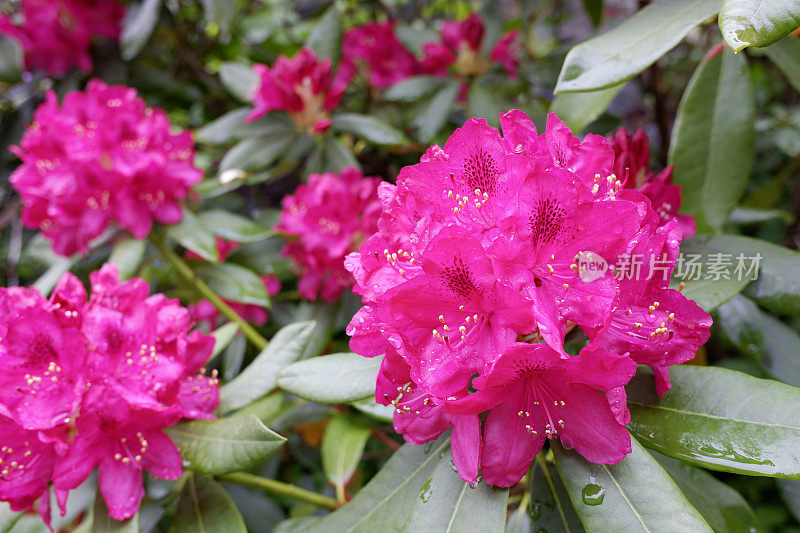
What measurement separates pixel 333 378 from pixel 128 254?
87 cm

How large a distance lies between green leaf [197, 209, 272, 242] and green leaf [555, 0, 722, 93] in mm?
929

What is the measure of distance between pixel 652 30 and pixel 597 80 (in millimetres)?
182

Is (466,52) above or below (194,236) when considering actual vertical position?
above

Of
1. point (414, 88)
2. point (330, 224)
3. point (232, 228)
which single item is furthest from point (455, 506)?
point (414, 88)

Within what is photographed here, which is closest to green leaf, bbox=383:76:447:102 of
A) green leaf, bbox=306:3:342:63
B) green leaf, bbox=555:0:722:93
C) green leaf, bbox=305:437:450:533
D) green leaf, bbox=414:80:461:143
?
green leaf, bbox=414:80:461:143

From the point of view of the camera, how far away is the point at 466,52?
1896mm

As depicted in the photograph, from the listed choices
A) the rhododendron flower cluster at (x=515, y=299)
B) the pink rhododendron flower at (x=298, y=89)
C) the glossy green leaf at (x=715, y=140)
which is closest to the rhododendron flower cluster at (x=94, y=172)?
the pink rhododendron flower at (x=298, y=89)

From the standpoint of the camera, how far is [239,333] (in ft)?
5.49

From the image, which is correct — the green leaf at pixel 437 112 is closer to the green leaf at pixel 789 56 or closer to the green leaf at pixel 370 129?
the green leaf at pixel 370 129

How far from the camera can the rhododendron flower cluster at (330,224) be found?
1504mm

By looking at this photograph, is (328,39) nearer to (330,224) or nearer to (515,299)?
(330,224)

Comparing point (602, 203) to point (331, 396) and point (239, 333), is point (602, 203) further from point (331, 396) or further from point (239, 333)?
point (239, 333)

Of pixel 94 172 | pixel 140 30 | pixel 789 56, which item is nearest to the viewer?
pixel 789 56

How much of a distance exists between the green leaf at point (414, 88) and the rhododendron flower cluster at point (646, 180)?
850 mm
